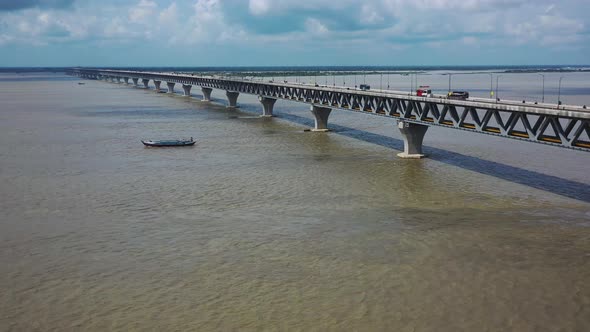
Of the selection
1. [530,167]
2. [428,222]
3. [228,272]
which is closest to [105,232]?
[228,272]

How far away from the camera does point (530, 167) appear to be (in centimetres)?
5566

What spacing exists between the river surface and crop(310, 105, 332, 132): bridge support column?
62.1 feet

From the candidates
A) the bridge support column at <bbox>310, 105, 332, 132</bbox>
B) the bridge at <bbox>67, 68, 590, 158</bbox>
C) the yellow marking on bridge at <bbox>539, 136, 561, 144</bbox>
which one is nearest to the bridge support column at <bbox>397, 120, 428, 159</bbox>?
the bridge at <bbox>67, 68, 590, 158</bbox>

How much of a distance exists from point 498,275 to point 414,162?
32.0 meters

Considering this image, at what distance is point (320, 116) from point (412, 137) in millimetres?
26987

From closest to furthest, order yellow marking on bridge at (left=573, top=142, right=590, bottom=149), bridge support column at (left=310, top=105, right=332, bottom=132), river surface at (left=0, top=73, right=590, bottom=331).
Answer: river surface at (left=0, top=73, right=590, bottom=331)
yellow marking on bridge at (left=573, top=142, right=590, bottom=149)
bridge support column at (left=310, top=105, right=332, bottom=132)

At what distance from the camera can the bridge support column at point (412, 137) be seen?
202ft

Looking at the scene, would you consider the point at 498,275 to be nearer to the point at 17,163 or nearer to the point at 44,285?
the point at 44,285

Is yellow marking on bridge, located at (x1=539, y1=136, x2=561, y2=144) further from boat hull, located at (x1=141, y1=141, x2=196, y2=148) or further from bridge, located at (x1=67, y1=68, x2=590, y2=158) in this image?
boat hull, located at (x1=141, y1=141, x2=196, y2=148)

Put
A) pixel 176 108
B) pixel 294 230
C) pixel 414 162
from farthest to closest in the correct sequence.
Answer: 1. pixel 176 108
2. pixel 414 162
3. pixel 294 230

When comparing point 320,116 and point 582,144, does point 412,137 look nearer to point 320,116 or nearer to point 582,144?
point 582,144

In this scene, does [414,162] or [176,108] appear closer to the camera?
[414,162]

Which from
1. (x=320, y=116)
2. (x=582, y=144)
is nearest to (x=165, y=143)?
(x=320, y=116)

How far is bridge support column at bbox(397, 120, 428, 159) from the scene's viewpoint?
61.5 m
